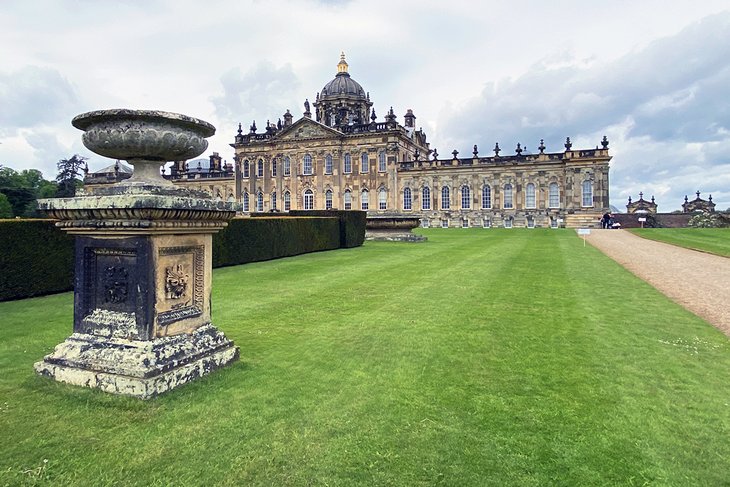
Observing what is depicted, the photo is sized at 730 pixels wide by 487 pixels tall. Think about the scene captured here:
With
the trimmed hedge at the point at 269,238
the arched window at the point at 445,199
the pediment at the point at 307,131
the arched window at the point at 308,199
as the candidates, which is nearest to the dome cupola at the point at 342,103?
the pediment at the point at 307,131

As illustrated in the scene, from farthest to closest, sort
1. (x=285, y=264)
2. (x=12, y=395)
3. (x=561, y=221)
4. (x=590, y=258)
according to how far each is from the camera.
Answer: (x=561, y=221), (x=590, y=258), (x=285, y=264), (x=12, y=395)

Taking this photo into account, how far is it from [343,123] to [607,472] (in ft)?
211

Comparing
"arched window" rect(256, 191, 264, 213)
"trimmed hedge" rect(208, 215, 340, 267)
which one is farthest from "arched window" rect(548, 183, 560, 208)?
"trimmed hedge" rect(208, 215, 340, 267)

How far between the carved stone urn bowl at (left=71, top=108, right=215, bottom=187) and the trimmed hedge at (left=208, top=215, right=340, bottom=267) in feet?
31.1

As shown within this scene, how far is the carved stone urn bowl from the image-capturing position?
167 inches

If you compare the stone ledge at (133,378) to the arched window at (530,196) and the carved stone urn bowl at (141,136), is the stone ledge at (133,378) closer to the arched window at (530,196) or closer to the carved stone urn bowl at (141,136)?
the carved stone urn bowl at (141,136)

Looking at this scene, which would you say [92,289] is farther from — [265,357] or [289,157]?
[289,157]

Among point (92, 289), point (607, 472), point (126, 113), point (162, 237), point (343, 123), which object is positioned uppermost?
point (343, 123)

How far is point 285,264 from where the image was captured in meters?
14.9

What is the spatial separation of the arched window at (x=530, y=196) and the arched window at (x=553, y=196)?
1.69 meters

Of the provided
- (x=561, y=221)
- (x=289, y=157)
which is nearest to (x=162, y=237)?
(x=561, y=221)

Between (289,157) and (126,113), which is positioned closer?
(126,113)

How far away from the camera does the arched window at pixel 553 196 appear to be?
5212cm

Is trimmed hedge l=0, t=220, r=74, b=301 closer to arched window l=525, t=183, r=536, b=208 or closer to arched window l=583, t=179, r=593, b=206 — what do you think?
arched window l=525, t=183, r=536, b=208
